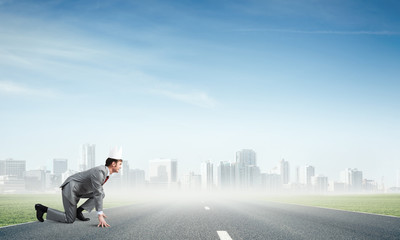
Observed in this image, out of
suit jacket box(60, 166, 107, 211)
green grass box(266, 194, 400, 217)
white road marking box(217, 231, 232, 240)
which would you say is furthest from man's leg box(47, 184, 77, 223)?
green grass box(266, 194, 400, 217)

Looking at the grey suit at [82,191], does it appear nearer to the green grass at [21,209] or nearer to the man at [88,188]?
the man at [88,188]

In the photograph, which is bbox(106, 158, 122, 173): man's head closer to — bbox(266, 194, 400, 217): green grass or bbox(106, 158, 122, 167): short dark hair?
bbox(106, 158, 122, 167): short dark hair

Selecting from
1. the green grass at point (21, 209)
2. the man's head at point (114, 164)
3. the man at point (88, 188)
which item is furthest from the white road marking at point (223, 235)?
the green grass at point (21, 209)

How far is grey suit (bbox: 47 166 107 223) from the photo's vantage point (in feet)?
27.3

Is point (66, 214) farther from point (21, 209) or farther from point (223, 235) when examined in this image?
point (21, 209)

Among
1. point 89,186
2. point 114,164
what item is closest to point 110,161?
point 114,164

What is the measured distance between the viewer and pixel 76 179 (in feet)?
29.0

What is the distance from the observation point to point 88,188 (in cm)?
885

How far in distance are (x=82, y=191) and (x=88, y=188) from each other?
0.20 m

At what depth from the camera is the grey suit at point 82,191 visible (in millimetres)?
8336

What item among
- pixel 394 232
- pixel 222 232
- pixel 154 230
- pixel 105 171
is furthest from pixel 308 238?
pixel 105 171

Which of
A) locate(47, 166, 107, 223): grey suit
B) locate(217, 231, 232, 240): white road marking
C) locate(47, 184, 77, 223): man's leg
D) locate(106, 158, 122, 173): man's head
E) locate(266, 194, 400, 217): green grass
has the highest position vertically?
locate(106, 158, 122, 173): man's head

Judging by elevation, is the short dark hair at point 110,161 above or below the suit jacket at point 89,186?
above

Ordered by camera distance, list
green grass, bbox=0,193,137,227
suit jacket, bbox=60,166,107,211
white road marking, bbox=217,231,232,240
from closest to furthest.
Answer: white road marking, bbox=217,231,232,240 → suit jacket, bbox=60,166,107,211 → green grass, bbox=0,193,137,227
